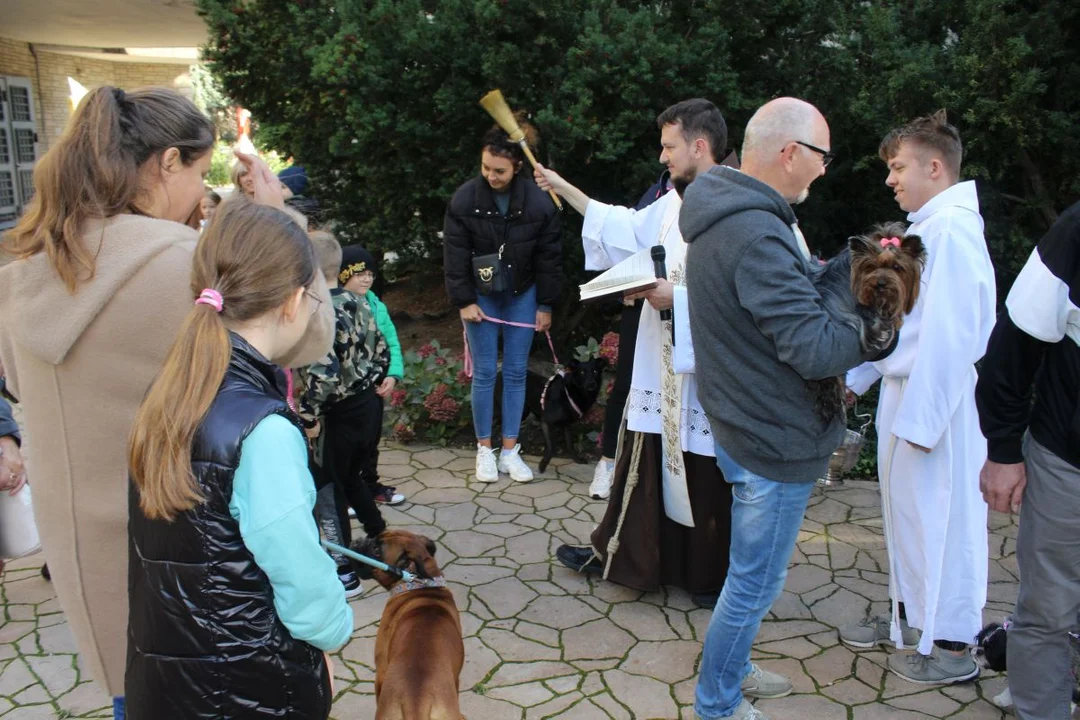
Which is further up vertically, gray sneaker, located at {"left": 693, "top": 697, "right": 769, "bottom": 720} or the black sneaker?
gray sneaker, located at {"left": 693, "top": 697, "right": 769, "bottom": 720}

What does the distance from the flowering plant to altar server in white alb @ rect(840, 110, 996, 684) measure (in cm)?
350

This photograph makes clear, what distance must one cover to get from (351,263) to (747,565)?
2428mm

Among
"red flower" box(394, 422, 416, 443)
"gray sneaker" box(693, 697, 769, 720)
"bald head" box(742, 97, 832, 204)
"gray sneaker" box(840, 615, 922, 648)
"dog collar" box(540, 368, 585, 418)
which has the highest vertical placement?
"bald head" box(742, 97, 832, 204)

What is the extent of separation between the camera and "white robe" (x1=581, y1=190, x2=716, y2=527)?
11.4 feet

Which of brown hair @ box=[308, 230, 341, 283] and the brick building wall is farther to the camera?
the brick building wall

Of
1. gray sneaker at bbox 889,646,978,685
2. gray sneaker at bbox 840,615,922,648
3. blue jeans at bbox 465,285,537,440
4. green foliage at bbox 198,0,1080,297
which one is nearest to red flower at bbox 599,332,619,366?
green foliage at bbox 198,0,1080,297

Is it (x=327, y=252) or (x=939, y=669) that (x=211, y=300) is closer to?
(x=327, y=252)

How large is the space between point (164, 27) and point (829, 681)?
50.7ft

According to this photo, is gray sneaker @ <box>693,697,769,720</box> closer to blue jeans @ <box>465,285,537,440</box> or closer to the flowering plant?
blue jeans @ <box>465,285,537,440</box>

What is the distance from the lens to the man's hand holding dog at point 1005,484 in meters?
2.77

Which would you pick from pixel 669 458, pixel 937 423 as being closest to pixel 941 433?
pixel 937 423

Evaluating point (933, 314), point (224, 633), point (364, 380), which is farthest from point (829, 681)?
point (224, 633)

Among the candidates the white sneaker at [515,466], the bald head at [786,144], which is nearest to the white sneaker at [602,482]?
the white sneaker at [515,466]

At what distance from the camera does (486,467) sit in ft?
18.7
